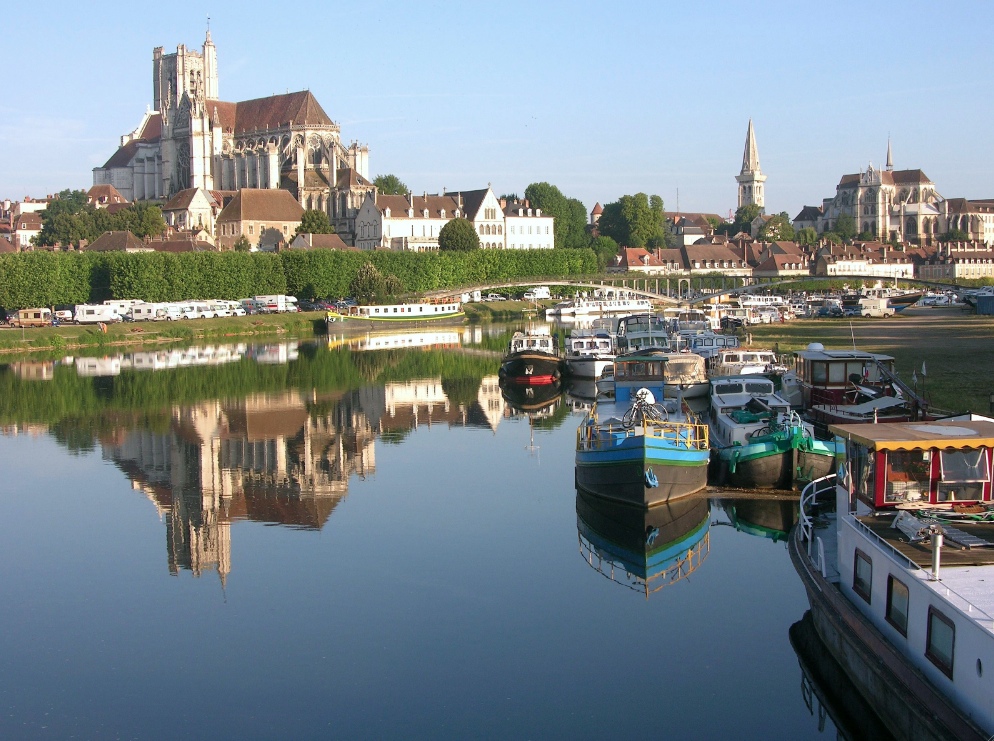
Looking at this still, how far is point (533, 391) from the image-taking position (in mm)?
45625

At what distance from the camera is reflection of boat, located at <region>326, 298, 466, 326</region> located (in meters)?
85.2

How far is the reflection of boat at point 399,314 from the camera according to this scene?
85250 millimetres

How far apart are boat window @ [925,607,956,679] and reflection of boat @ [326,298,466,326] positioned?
72716mm

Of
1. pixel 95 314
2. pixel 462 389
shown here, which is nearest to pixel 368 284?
pixel 95 314

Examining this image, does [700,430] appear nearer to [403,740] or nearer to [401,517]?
[401,517]

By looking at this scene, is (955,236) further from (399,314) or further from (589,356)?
(589,356)

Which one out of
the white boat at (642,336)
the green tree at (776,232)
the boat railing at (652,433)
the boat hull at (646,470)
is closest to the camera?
Answer: the boat hull at (646,470)

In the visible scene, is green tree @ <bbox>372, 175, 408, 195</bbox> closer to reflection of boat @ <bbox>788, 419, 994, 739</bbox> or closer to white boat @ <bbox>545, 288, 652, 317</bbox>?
white boat @ <bbox>545, 288, 652, 317</bbox>

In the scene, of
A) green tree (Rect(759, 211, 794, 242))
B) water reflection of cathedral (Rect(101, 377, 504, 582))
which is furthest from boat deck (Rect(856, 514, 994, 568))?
green tree (Rect(759, 211, 794, 242))

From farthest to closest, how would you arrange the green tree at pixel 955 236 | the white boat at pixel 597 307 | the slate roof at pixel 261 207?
the green tree at pixel 955 236 < the slate roof at pixel 261 207 < the white boat at pixel 597 307

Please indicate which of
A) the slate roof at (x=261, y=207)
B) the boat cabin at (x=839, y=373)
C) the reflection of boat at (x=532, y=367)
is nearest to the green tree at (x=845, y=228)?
the slate roof at (x=261, y=207)

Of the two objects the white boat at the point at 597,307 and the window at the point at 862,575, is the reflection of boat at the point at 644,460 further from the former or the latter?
the white boat at the point at 597,307

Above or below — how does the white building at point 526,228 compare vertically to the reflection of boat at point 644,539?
above

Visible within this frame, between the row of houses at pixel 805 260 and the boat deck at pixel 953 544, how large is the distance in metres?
125
